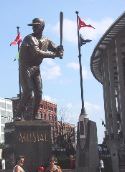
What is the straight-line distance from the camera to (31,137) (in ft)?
49.3

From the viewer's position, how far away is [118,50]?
61125mm

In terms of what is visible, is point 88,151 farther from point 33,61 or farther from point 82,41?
point 82,41

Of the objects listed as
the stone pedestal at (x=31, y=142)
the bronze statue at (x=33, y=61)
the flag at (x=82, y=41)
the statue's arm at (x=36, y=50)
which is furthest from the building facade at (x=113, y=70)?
the stone pedestal at (x=31, y=142)

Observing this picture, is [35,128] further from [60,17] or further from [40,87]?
[60,17]

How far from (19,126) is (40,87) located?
141 cm

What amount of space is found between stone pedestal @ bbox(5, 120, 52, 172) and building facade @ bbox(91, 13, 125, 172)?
37.9 metres

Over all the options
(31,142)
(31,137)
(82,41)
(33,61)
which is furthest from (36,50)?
(82,41)

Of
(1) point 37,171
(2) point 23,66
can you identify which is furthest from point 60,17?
(1) point 37,171

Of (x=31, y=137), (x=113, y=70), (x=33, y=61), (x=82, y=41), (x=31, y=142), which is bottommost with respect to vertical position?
(x=31, y=142)

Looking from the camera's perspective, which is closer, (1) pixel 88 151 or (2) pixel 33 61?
(2) pixel 33 61

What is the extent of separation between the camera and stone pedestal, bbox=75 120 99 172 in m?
17.6

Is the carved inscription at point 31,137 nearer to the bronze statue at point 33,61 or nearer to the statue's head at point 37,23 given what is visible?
the bronze statue at point 33,61

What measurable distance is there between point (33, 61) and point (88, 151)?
4037mm

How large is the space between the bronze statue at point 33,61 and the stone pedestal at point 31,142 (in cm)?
53
